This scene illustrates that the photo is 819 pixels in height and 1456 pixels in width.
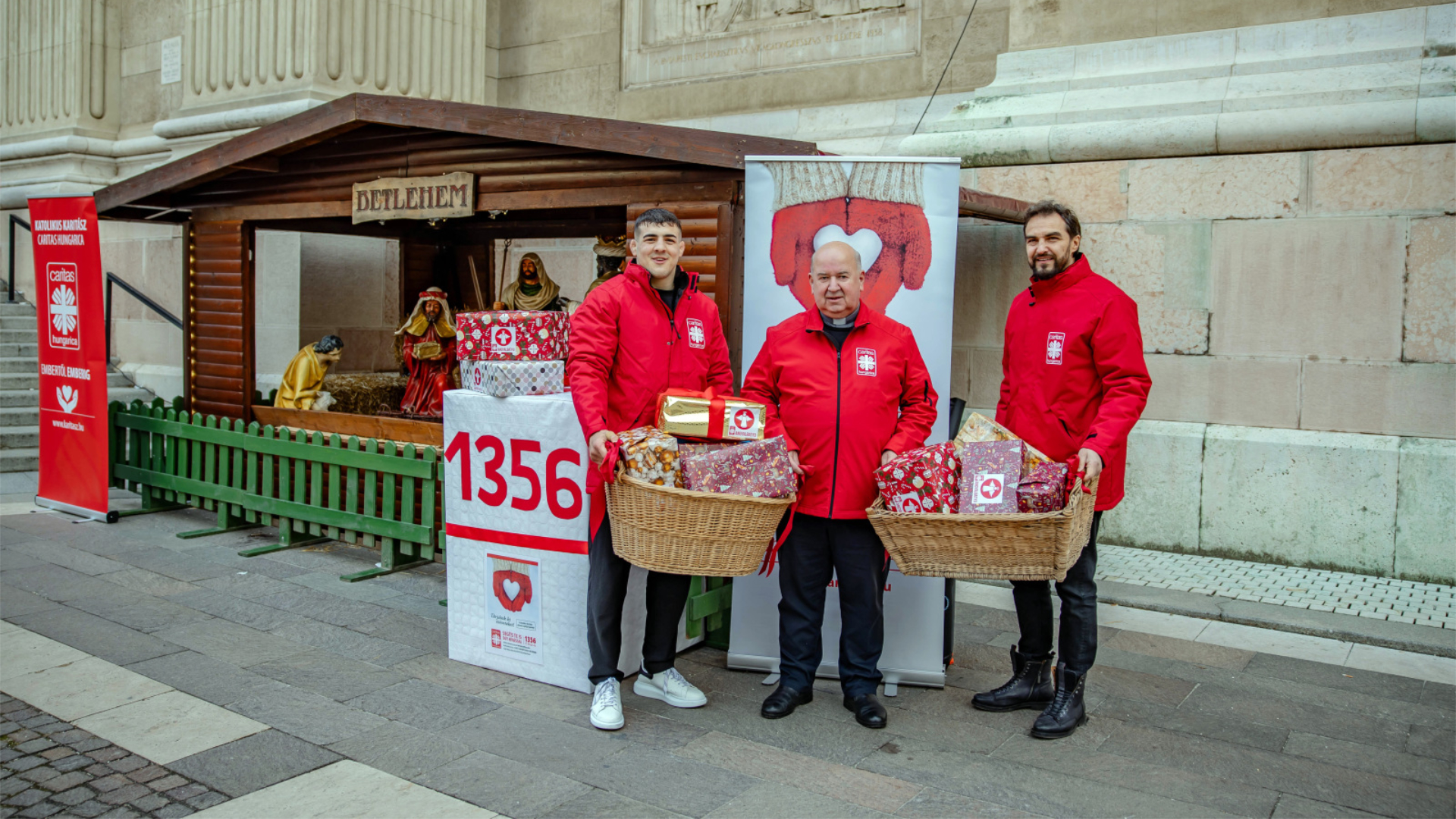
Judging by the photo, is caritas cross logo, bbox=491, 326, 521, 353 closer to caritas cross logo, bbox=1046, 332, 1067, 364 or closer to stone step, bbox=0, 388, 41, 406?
caritas cross logo, bbox=1046, 332, 1067, 364

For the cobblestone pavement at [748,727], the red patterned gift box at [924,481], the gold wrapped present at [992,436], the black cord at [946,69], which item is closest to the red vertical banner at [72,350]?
the cobblestone pavement at [748,727]

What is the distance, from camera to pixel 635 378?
4.27 meters

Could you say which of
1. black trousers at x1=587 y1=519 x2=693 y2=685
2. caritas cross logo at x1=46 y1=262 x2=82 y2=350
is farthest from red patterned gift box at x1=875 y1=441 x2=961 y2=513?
caritas cross logo at x1=46 y1=262 x2=82 y2=350

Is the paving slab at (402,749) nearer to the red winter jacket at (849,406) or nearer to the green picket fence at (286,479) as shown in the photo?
the red winter jacket at (849,406)

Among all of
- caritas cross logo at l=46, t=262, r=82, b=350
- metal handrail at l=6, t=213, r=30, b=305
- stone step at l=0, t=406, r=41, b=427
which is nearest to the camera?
caritas cross logo at l=46, t=262, r=82, b=350

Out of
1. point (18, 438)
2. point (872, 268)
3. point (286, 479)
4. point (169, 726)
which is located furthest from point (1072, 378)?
point (18, 438)

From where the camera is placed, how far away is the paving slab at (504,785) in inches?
136

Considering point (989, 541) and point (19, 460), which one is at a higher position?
point (989, 541)

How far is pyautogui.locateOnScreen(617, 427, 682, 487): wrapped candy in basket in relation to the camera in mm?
3873

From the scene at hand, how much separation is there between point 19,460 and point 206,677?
7.49 m

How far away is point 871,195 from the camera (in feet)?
15.8

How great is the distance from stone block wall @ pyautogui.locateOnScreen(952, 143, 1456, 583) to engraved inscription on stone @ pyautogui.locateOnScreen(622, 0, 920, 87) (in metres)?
3.18

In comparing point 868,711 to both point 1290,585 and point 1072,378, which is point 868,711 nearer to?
point 1072,378

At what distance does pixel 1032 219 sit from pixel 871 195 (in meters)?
0.87
